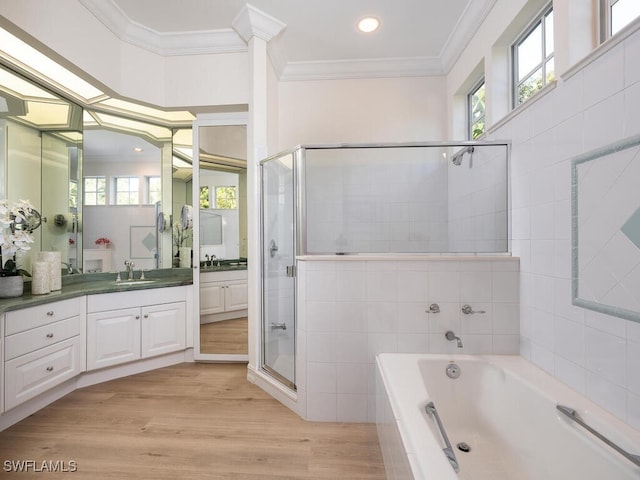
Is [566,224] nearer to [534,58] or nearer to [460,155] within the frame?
[460,155]

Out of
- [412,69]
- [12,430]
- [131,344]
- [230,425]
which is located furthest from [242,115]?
[12,430]

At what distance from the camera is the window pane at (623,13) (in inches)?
51.4

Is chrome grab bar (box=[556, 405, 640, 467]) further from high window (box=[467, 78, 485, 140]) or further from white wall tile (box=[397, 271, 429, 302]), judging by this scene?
high window (box=[467, 78, 485, 140])

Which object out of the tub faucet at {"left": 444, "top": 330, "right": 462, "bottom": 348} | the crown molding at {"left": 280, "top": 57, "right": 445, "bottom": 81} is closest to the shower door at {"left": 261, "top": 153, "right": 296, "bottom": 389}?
the tub faucet at {"left": 444, "top": 330, "right": 462, "bottom": 348}

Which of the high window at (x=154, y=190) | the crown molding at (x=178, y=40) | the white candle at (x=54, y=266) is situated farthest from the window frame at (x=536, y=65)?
the white candle at (x=54, y=266)

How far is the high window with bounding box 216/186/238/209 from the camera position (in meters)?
2.95

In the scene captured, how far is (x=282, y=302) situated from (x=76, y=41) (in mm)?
2324

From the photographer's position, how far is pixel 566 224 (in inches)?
60.2

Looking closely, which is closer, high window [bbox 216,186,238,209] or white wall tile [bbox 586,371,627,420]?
white wall tile [bbox 586,371,627,420]

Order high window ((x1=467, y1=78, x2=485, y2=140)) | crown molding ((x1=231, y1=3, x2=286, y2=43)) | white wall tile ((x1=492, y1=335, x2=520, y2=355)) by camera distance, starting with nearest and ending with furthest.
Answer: white wall tile ((x1=492, y1=335, x2=520, y2=355)) → crown molding ((x1=231, y1=3, x2=286, y2=43)) → high window ((x1=467, y1=78, x2=485, y2=140))

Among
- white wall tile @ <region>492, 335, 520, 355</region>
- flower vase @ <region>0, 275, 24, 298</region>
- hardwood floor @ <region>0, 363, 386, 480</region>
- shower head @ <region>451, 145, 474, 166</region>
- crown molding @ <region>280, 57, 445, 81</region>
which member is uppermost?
crown molding @ <region>280, 57, 445, 81</region>

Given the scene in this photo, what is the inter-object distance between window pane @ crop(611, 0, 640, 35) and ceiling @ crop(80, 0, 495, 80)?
1070 millimetres

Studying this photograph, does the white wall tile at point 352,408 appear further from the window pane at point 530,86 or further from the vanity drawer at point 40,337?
the window pane at point 530,86

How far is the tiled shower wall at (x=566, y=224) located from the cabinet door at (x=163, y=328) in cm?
270
